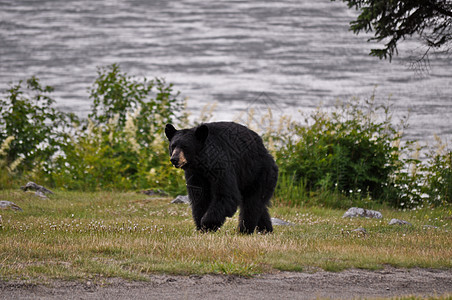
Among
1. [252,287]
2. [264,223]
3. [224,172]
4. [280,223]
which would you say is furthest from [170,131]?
[280,223]

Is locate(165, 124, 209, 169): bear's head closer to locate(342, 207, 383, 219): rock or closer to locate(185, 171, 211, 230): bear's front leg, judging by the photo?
locate(185, 171, 211, 230): bear's front leg

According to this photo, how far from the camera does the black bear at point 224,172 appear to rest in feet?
29.6

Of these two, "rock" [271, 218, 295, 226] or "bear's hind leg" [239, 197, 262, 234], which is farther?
"rock" [271, 218, 295, 226]

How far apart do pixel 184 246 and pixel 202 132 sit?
173 centimetres

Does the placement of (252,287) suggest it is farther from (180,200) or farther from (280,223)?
(180,200)

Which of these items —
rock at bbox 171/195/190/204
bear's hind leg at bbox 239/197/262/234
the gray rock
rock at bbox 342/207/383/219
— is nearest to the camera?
bear's hind leg at bbox 239/197/262/234

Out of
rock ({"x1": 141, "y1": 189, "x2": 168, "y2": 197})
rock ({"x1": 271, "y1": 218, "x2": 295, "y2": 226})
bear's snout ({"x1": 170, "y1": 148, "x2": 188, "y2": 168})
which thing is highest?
bear's snout ({"x1": 170, "y1": 148, "x2": 188, "y2": 168})

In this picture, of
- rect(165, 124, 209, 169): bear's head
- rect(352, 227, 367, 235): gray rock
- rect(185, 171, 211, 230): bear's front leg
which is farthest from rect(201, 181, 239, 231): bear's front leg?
rect(352, 227, 367, 235): gray rock

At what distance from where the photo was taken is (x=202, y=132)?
Result: 899 cm

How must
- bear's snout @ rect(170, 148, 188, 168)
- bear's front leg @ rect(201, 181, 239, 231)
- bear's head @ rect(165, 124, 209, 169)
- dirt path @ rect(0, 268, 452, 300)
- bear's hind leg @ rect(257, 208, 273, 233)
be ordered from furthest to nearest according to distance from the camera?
→ 1. bear's hind leg @ rect(257, 208, 273, 233)
2. bear's front leg @ rect(201, 181, 239, 231)
3. bear's head @ rect(165, 124, 209, 169)
4. bear's snout @ rect(170, 148, 188, 168)
5. dirt path @ rect(0, 268, 452, 300)

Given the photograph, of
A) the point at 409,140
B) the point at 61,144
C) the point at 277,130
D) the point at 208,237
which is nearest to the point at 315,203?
the point at 277,130

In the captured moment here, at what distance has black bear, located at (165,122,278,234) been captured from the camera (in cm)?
902

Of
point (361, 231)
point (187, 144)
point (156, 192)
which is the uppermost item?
point (187, 144)

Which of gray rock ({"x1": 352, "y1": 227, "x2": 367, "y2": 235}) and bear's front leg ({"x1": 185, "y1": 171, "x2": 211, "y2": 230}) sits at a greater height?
bear's front leg ({"x1": 185, "y1": 171, "x2": 211, "y2": 230})
